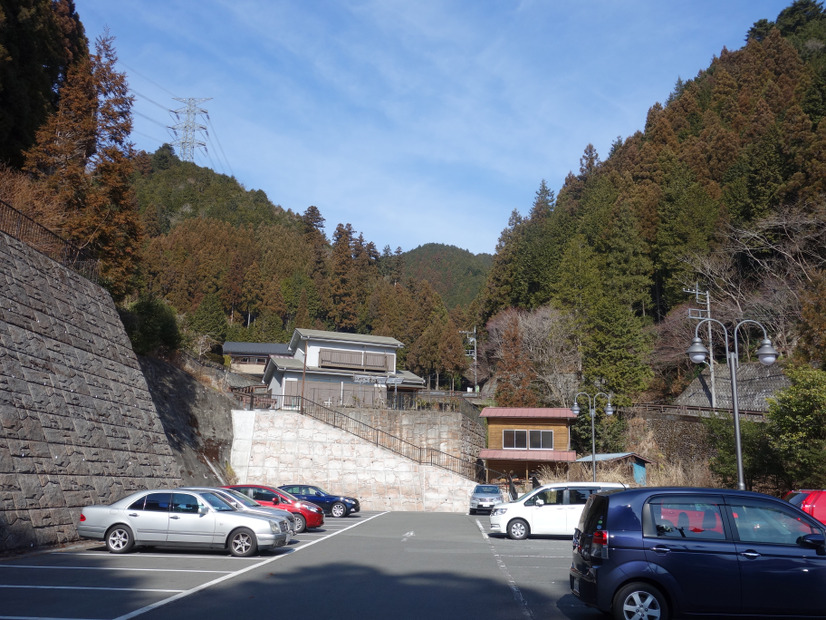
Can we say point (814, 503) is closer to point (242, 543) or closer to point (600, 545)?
point (600, 545)

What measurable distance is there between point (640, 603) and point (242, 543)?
8932 mm

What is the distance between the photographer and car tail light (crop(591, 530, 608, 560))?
747 centimetres

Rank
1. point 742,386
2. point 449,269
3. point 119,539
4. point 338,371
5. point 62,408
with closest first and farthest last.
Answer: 1. point 119,539
2. point 62,408
3. point 742,386
4. point 338,371
5. point 449,269

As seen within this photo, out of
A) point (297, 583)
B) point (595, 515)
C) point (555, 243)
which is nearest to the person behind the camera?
point (595, 515)

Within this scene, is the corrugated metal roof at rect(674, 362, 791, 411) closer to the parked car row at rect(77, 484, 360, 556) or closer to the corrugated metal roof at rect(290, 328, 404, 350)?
the corrugated metal roof at rect(290, 328, 404, 350)

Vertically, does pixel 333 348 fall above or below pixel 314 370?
above

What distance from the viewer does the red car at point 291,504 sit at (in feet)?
67.6

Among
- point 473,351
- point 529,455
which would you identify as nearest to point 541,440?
point 529,455

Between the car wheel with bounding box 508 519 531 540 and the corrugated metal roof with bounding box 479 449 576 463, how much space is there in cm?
2234

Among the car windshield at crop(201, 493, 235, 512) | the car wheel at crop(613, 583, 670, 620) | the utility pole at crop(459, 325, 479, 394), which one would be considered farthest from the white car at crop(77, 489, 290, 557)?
the utility pole at crop(459, 325, 479, 394)

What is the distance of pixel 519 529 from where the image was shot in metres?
18.8

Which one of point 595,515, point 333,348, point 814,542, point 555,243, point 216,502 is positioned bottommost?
point 216,502

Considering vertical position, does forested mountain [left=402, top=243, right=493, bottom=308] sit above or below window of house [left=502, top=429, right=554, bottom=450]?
above

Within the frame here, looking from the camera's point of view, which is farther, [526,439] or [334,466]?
[526,439]
